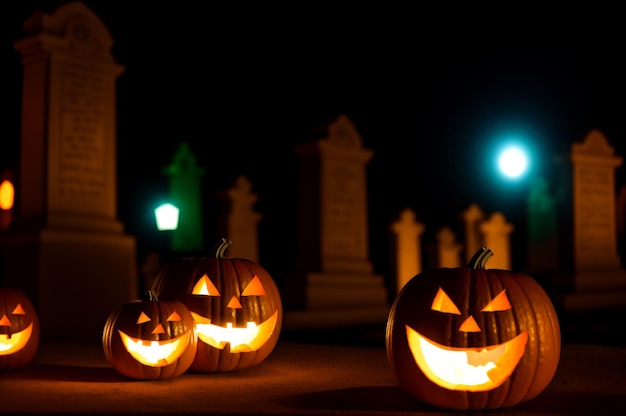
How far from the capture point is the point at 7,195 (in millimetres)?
10289

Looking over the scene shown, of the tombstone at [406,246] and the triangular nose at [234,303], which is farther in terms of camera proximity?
the tombstone at [406,246]

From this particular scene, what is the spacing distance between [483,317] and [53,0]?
19292 millimetres

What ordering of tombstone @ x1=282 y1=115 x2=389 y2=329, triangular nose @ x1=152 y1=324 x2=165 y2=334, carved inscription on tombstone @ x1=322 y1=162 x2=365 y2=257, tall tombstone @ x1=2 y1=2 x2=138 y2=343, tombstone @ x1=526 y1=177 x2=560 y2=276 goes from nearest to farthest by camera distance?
triangular nose @ x1=152 y1=324 x2=165 y2=334 < tall tombstone @ x1=2 y1=2 x2=138 y2=343 < tombstone @ x1=282 y1=115 x2=389 y2=329 < carved inscription on tombstone @ x1=322 y1=162 x2=365 y2=257 < tombstone @ x1=526 y1=177 x2=560 y2=276

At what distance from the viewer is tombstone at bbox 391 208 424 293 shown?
18062mm

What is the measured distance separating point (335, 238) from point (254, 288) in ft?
24.4

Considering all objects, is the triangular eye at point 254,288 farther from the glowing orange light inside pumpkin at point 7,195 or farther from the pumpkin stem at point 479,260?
the glowing orange light inside pumpkin at point 7,195

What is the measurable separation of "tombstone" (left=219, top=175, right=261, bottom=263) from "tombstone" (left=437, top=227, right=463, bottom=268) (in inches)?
219

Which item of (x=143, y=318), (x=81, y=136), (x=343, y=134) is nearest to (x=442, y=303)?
(x=143, y=318)

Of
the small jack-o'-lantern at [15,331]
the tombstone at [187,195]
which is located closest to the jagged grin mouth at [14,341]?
the small jack-o'-lantern at [15,331]

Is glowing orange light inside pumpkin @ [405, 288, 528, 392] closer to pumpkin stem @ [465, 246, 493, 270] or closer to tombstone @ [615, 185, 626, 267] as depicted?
pumpkin stem @ [465, 246, 493, 270]

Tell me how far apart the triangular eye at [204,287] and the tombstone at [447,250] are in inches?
593

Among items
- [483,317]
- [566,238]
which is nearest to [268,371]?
[483,317]

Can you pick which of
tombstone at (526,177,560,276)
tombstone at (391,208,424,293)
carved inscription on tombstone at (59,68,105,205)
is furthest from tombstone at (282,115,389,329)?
tombstone at (526,177,560,276)

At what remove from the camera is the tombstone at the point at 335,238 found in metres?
12.6
